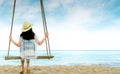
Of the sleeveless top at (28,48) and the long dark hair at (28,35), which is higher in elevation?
the long dark hair at (28,35)

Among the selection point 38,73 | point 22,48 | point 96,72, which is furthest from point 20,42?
point 96,72

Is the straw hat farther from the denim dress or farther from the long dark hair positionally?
the denim dress

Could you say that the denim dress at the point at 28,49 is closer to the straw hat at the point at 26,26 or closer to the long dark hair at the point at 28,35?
the long dark hair at the point at 28,35

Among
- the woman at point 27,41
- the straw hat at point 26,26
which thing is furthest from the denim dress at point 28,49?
the straw hat at point 26,26

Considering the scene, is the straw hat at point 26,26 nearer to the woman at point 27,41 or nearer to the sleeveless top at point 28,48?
the woman at point 27,41

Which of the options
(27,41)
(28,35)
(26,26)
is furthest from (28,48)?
(26,26)

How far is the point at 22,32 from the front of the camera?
37.4 ft

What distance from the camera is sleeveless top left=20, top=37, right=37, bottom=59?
11.4m

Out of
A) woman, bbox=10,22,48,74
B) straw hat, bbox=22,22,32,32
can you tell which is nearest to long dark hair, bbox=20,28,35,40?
woman, bbox=10,22,48,74

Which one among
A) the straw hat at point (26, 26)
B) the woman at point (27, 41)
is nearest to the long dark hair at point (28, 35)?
the woman at point (27, 41)

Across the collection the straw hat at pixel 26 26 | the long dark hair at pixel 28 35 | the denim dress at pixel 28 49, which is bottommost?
the denim dress at pixel 28 49

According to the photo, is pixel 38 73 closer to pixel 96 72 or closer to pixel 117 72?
pixel 96 72

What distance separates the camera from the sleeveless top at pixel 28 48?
11359mm

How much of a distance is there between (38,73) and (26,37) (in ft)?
10.3
